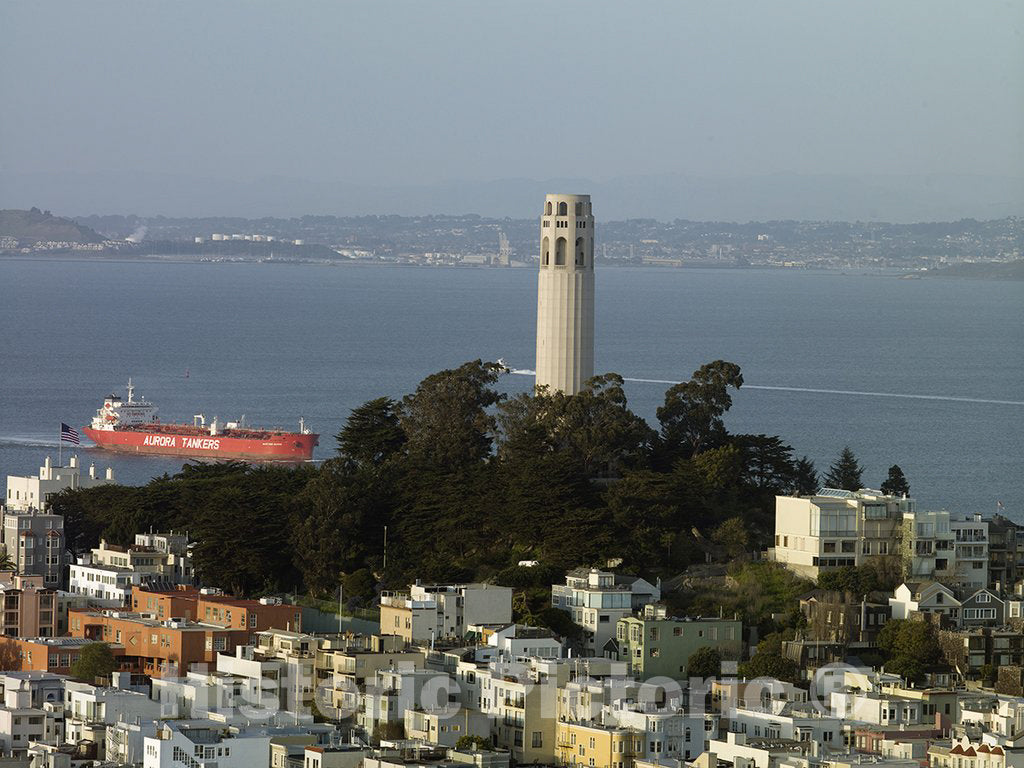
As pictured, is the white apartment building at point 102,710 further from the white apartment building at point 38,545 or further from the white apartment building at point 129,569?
the white apartment building at point 38,545

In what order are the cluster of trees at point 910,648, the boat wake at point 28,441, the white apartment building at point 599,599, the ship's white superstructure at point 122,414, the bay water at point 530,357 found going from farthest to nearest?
the ship's white superstructure at point 122,414 < the boat wake at point 28,441 < the bay water at point 530,357 < the white apartment building at point 599,599 < the cluster of trees at point 910,648

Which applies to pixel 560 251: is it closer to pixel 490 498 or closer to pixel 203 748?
pixel 490 498

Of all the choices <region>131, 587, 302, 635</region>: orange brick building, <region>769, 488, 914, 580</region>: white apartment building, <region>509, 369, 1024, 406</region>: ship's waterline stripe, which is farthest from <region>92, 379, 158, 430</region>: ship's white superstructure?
<region>769, 488, 914, 580</region>: white apartment building

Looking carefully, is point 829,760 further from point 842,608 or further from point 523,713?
point 842,608

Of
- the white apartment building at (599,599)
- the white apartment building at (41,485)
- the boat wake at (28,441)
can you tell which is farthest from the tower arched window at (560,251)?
the boat wake at (28,441)

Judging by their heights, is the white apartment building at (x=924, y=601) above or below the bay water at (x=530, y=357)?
above

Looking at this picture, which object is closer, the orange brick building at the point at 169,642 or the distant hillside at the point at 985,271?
the orange brick building at the point at 169,642
